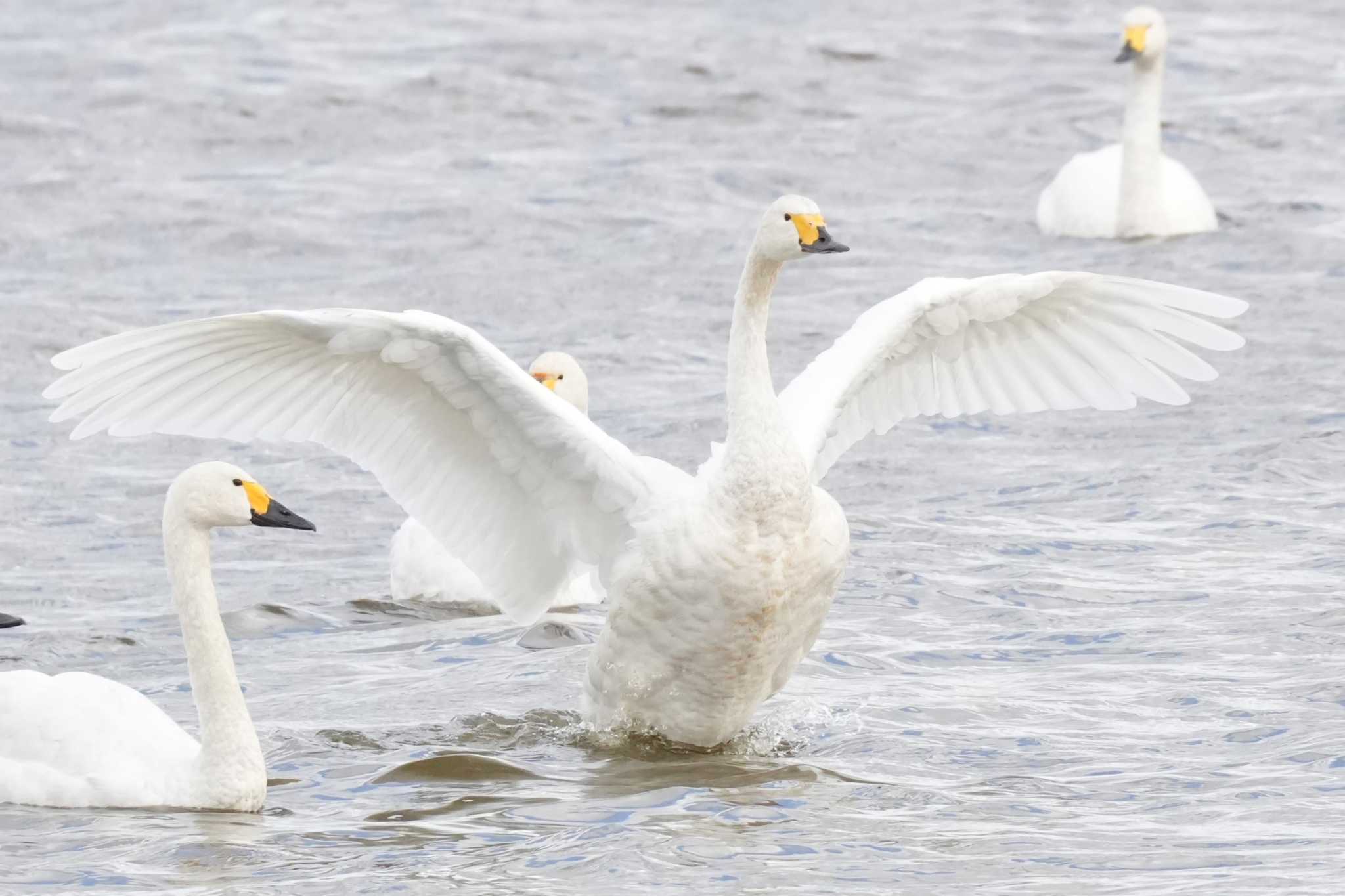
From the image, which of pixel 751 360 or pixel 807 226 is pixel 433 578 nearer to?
pixel 751 360

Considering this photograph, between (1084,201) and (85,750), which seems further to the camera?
(1084,201)

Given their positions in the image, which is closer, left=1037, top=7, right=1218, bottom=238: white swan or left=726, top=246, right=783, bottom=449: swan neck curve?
left=726, top=246, right=783, bottom=449: swan neck curve

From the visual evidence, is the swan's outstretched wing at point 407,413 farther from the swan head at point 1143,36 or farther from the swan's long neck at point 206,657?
the swan head at point 1143,36

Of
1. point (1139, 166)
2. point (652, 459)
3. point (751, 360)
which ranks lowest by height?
point (652, 459)

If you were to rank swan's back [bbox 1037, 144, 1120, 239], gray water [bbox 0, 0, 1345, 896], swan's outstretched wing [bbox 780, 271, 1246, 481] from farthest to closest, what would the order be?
swan's back [bbox 1037, 144, 1120, 239], swan's outstretched wing [bbox 780, 271, 1246, 481], gray water [bbox 0, 0, 1345, 896]

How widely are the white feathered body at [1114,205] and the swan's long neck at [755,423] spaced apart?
9.45m

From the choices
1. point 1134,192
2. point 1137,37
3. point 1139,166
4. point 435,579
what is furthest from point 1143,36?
point 435,579

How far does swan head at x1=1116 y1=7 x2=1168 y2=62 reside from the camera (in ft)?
58.1

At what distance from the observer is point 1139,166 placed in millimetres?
17047

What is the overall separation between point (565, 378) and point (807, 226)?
383cm

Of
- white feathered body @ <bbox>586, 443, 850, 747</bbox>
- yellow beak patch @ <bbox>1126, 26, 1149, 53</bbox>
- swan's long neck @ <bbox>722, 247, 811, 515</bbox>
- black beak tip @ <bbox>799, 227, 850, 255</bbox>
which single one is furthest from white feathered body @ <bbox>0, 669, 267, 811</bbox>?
yellow beak patch @ <bbox>1126, 26, 1149, 53</bbox>

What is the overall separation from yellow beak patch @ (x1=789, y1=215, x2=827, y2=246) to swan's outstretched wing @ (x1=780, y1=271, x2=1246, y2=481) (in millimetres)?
876

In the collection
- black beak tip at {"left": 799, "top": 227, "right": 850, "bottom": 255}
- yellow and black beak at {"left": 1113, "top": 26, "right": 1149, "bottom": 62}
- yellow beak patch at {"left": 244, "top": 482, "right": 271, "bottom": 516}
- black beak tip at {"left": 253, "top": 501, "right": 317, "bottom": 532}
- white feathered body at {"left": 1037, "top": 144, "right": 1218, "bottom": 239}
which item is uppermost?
yellow and black beak at {"left": 1113, "top": 26, "right": 1149, "bottom": 62}

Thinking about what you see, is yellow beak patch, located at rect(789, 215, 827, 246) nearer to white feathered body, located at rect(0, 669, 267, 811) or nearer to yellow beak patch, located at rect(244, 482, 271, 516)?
yellow beak patch, located at rect(244, 482, 271, 516)
